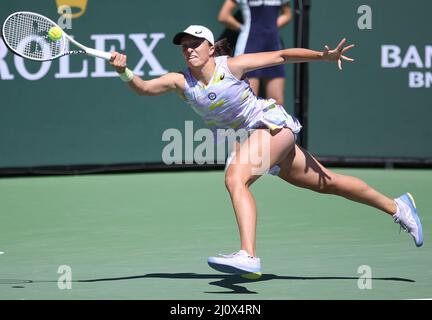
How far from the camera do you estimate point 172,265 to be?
25.9ft

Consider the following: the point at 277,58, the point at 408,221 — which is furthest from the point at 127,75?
the point at 408,221

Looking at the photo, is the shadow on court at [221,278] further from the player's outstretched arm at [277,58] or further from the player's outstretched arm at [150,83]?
the player's outstretched arm at [277,58]

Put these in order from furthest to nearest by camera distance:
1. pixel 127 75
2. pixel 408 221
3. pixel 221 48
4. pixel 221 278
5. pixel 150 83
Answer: pixel 408 221, pixel 221 48, pixel 221 278, pixel 150 83, pixel 127 75

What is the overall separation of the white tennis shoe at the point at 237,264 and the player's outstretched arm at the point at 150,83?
3.89 ft

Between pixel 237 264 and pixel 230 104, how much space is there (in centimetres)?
115

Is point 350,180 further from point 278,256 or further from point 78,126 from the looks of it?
point 78,126

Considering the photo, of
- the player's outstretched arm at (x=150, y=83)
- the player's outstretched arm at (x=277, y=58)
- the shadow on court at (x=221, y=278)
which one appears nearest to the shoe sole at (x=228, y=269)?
the shadow on court at (x=221, y=278)

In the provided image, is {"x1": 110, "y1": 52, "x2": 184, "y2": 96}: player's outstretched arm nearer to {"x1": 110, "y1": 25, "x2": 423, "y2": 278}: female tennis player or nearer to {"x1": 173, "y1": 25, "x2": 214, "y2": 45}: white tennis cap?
{"x1": 110, "y1": 25, "x2": 423, "y2": 278}: female tennis player

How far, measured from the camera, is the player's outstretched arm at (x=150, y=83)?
7023 mm

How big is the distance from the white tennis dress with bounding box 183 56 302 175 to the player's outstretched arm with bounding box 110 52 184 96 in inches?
2.7

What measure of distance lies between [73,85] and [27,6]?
0.93 metres

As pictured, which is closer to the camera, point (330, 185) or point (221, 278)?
point (221, 278)

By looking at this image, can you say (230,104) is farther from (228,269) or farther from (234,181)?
(228,269)

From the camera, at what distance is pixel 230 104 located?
738 cm
